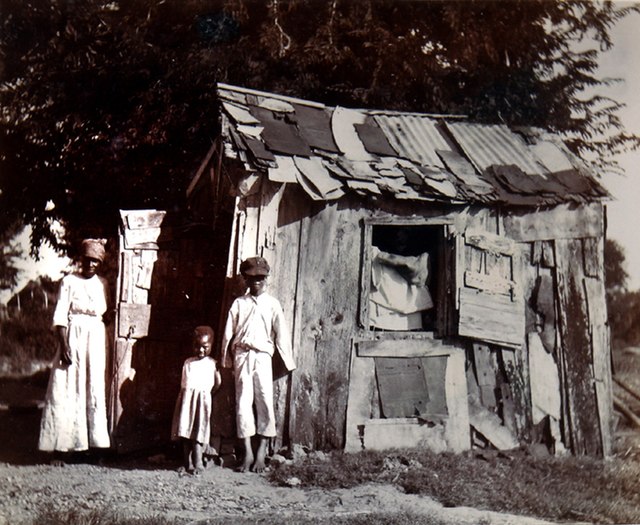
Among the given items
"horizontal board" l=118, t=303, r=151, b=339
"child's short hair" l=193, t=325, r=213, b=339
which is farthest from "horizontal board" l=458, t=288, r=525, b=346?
"horizontal board" l=118, t=303, r=151, b=339

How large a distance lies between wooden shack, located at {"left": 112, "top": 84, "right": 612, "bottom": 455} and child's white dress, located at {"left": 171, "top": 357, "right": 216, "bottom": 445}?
0.76 feet

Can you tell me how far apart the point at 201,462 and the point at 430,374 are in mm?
2398

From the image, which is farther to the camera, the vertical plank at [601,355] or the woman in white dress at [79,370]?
the vertical plank at [601,355]

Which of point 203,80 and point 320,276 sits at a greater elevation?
point 203,80

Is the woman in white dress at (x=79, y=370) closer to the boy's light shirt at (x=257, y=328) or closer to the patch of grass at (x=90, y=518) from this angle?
the patch of grass at (x=90, y=518)

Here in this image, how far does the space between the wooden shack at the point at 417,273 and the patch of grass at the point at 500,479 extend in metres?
0.28

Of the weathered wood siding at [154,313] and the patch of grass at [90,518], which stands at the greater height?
the weathered wood siding at [154,313]

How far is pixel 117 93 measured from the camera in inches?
420

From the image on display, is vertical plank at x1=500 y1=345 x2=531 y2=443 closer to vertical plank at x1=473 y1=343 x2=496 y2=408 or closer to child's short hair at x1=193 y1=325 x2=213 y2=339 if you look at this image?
vertical plank at x1=473 y1=343 x2=496 y2=408

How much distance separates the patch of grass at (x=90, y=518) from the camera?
17.8 feet

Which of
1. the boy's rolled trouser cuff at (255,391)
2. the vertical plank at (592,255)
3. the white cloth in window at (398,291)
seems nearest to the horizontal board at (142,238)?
the boy's rolled trouser cuff at (255,391)

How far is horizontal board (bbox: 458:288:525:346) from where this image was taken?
A: 7375 millimetres

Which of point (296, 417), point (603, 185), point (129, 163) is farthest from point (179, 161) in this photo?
point (603, 185)

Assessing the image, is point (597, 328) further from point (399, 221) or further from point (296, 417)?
point (296, 417)
